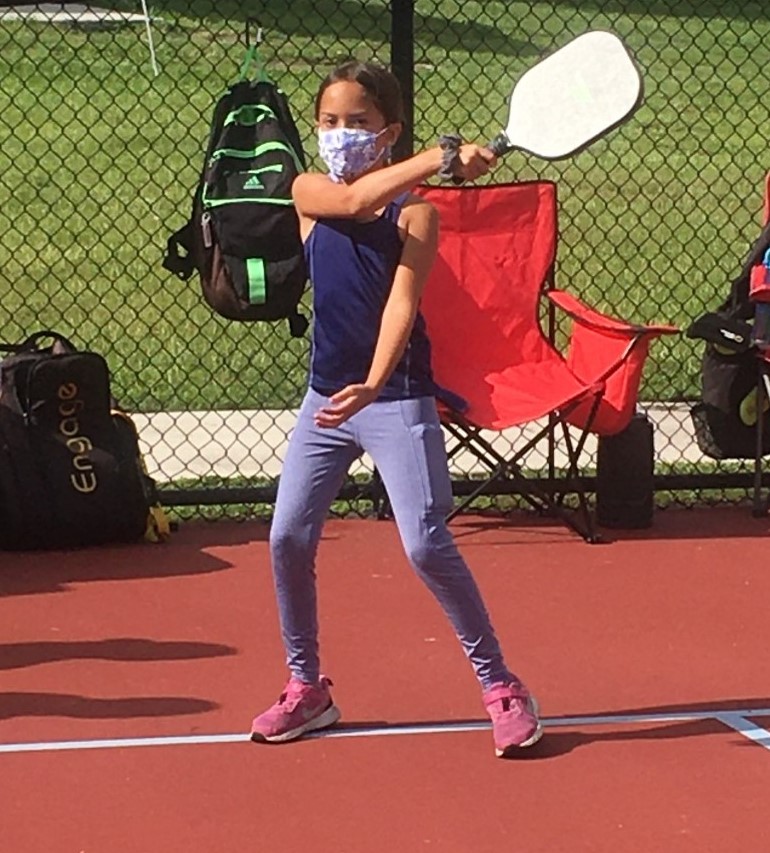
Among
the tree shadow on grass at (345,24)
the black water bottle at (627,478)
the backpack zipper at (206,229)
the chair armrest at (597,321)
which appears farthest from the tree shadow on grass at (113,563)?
the tree shadow on grass at (345,24)

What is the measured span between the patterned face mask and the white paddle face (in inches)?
14.1

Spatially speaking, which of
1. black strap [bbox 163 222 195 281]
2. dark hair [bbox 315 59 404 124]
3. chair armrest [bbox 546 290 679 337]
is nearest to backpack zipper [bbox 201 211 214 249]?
black strap [bbox 163 222 195 281]

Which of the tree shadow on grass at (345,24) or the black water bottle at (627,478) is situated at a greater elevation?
the tree shadow on grass at (345,24)

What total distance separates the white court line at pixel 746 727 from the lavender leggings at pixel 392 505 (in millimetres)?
651

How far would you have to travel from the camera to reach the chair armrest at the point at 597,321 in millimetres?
6664

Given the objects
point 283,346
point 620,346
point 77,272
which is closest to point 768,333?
point 620,346

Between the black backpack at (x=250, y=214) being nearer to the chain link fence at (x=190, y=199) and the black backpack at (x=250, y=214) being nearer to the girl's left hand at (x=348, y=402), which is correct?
the chain link fence at (x=190, y=199)

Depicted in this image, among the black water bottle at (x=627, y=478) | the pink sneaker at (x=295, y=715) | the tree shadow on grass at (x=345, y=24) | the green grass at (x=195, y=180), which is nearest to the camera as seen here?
the pink sneaker at (x=295, y=715)

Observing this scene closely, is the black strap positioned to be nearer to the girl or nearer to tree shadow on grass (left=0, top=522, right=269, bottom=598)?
tree shadow on grass (left=0, top=522, right=269, bottom=598)

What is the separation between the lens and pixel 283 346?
33.7ft

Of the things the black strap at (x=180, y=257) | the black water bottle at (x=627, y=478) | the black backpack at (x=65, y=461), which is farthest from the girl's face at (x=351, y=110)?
the black water bottle at (x=627, y=478)

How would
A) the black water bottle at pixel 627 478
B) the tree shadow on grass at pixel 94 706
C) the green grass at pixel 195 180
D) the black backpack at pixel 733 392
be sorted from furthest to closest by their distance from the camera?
→ the green grass at pixel 195 180
the black backpack at pixel 733 392
the black water bottle at pixel 627 478
the tree shadow on grass at pixel 94 706

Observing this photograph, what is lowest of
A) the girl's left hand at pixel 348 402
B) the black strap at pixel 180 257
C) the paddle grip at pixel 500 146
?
the girl's left hand at pixel 348 402

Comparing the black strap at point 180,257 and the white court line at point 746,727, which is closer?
the white court line at point 746,727
